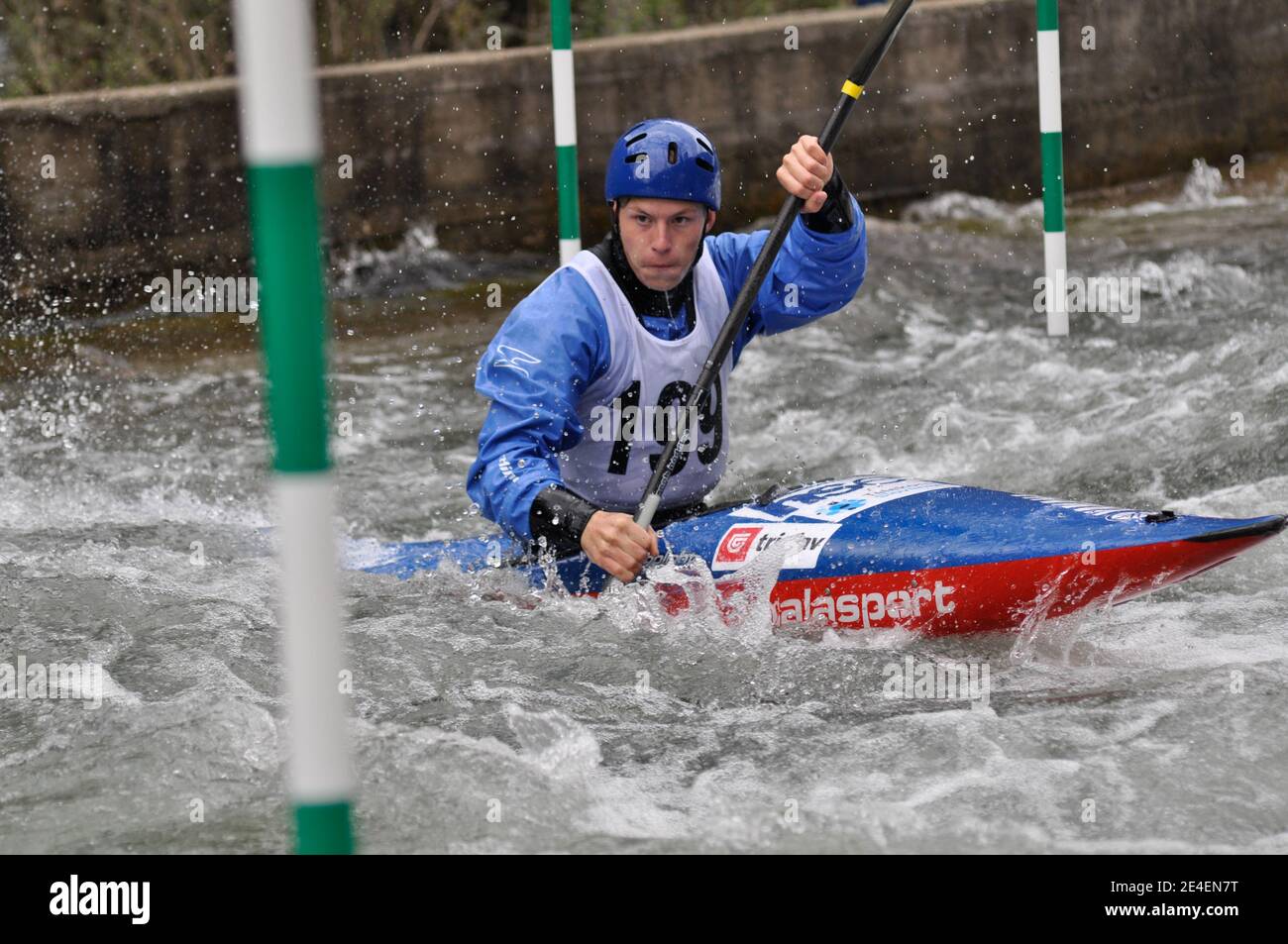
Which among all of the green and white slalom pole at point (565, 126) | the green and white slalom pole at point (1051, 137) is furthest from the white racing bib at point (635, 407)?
the green and white slalom pole at point (1051, 137)

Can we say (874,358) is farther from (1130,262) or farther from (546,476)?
(546,476)

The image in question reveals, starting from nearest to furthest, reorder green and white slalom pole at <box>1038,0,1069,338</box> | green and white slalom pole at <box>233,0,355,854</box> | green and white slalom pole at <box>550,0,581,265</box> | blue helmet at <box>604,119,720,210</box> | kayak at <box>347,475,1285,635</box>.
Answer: green and white slalom pole at <box>233,0,355,854</box>
kayak at <box>347,475,1285,635</box>
blue helmet at <box>604,119,720,210</box>
green and white slalom pole at <box>550,0,581,265</box>
green and white slalom pole at <box>1038,0,1069,338</box>

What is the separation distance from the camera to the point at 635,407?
4102mm

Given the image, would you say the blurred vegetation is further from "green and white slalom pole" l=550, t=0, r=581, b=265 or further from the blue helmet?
the blue helmet

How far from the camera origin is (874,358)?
7.54 metres

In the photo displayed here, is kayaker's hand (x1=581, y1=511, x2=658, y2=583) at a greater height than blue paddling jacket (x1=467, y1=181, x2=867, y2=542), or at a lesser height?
lesser

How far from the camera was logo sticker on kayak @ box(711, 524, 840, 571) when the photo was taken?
3.75m

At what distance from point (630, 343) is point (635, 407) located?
0.55ft

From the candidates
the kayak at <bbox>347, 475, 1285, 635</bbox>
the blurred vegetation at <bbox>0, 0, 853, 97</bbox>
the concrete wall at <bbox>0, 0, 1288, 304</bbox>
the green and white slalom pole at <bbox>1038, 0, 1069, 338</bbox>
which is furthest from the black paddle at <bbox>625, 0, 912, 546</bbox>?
the blurred vegetation at <bbox>0, 0, 853, 97</bbox>

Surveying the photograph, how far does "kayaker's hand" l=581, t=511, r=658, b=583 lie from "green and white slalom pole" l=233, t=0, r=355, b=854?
67.9 inches

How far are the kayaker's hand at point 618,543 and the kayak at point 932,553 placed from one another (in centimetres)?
30

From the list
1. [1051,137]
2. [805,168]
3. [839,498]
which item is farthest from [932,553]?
[1051,137]
